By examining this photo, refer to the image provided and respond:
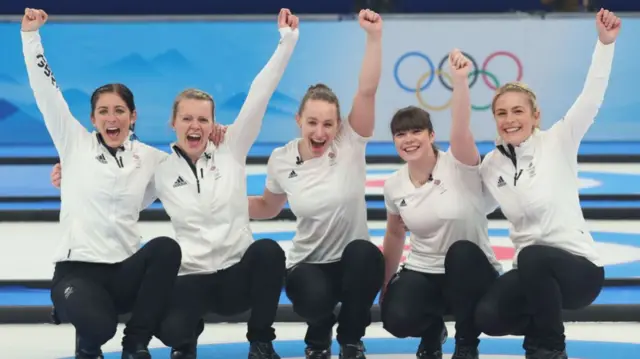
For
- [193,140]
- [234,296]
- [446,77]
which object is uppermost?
[446,77]

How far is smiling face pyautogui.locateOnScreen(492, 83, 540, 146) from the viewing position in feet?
12.9

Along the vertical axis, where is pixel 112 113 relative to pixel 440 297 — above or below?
above

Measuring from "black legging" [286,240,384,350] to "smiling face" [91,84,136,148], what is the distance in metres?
0.85

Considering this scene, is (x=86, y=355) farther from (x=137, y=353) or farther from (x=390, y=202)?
(x=390, y=202)

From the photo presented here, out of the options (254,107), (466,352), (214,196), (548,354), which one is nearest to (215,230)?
(214,196)

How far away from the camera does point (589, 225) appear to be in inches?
266

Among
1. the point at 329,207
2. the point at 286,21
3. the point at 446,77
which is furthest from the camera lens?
the point at 446,77

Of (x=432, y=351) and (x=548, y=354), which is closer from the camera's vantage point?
(x=548, y=354)

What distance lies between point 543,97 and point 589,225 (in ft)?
9.95

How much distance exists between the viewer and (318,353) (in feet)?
13.4

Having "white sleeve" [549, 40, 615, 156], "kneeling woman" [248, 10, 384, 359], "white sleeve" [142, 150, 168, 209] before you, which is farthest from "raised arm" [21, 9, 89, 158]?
"white sleeve" [549, 40, 615, 156]

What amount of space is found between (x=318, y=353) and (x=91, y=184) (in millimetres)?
1072

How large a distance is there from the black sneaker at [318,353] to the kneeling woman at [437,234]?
30 cm

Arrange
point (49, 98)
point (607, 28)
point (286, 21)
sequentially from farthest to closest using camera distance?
1. point (286, 21)
2. point (49, 98)
3. point (607, 28)
